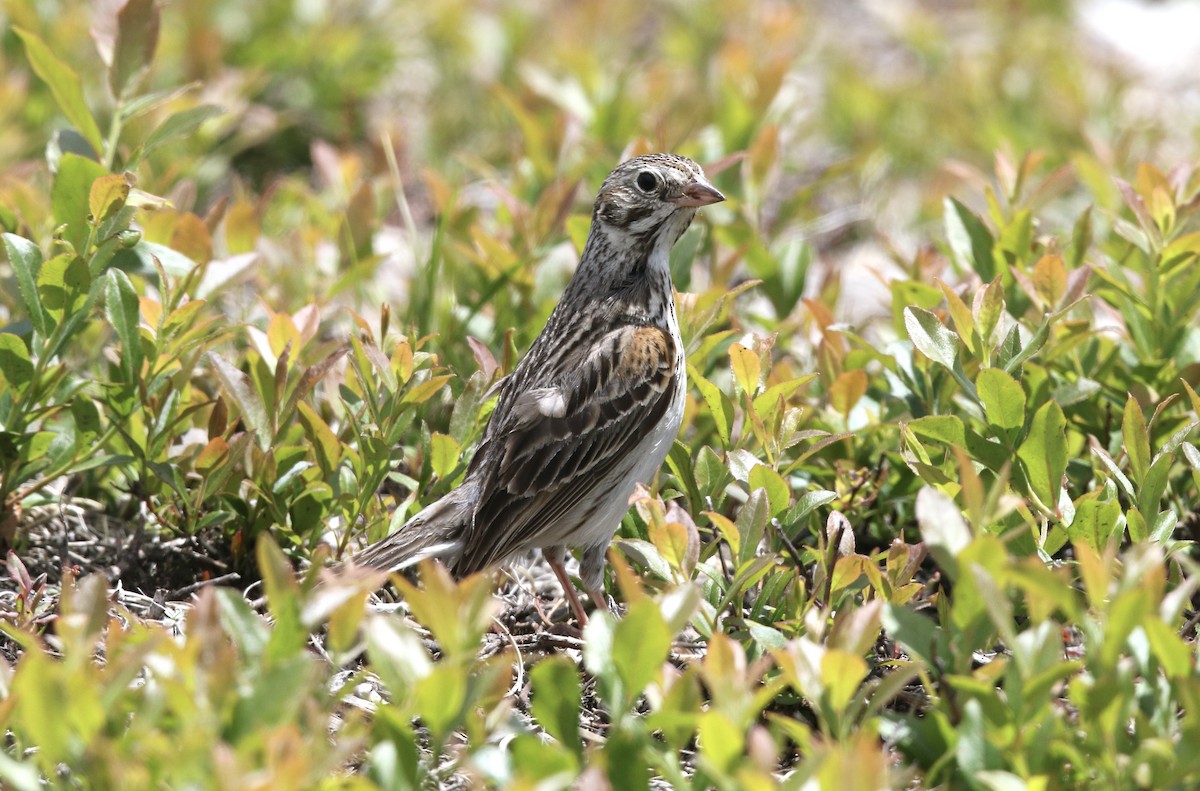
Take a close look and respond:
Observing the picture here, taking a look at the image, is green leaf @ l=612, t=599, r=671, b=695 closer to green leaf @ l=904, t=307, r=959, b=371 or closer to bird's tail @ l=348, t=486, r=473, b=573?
bird's tail @ l=348, t=486, r=473, b=573

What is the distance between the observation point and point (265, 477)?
13.8 ft

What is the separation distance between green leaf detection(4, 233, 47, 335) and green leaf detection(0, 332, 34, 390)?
8 cm

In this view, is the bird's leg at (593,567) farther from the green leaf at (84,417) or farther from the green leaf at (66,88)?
the green leaf at (66,88)

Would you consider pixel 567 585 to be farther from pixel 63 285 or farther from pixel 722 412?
pixel 63 285

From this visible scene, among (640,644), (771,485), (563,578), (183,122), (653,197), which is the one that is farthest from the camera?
(653,197)

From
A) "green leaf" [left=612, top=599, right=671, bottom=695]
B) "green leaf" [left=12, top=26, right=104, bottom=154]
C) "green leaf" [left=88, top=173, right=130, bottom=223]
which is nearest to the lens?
"green leaf" [left=612, top=599, right=671, bottom=695]

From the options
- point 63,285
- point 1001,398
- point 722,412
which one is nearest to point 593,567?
point 722,412

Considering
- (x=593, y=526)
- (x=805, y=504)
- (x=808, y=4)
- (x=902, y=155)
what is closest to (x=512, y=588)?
(x=593, y=526)

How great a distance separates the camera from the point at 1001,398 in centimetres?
386

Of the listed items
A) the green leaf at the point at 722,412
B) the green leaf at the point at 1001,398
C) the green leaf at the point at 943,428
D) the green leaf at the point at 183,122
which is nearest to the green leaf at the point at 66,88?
the green leaf at the point at 183,122

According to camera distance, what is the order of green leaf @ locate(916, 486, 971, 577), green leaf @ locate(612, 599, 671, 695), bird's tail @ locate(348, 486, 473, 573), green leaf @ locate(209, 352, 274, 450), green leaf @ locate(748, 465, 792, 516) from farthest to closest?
green leaf @ locate(209, 352, 274, 450), bird's tail @ locate(348, 486, 473, 573), green leaf @ locate(748, 465, 792, 516), green leaf @ locate(916, 486, 971, 577), green leaf @ locate(612, 599, 671, 695)

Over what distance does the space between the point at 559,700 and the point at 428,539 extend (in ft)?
4.54

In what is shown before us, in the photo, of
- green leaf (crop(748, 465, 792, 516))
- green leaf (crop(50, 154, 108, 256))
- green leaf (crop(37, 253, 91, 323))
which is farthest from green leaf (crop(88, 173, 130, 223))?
green leaf (crop(748, 465, 792, 516))

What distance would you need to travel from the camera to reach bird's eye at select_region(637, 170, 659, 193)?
4.84 meters
